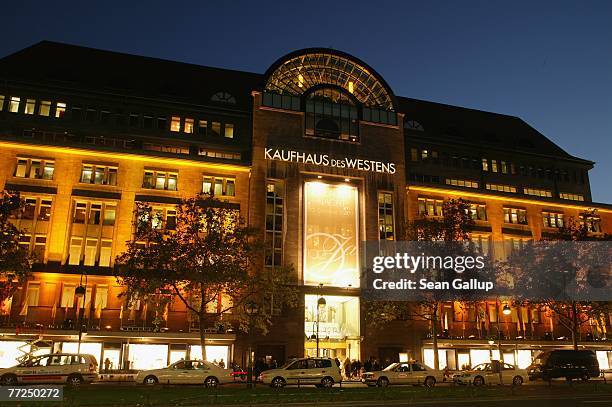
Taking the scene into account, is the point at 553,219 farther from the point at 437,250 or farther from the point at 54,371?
the point at 54,371

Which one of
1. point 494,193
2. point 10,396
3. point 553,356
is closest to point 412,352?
point 553,356

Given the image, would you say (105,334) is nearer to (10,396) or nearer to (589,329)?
(10,396)

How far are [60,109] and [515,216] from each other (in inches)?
2014

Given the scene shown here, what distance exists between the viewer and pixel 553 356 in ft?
124

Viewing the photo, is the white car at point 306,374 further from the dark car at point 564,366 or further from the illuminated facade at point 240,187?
the illuminated facade at point 240,187

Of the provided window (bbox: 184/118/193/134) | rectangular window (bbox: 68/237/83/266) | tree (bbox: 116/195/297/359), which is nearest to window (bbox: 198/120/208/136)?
window (bbox: 184/118/193/134)

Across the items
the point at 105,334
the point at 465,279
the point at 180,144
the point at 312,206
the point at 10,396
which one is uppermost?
the point at 180,144

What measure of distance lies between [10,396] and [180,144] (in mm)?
37668

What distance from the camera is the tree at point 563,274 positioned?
164 feet

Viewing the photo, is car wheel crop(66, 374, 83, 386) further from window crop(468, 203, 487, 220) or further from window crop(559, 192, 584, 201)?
window crop(559, 192, 584, 201)

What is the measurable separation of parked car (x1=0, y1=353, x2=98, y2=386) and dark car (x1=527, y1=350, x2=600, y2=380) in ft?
96.5

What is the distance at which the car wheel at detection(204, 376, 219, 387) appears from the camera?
3250 cm

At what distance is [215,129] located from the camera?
58000mm

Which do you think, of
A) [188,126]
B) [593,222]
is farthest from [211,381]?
[593,222]
